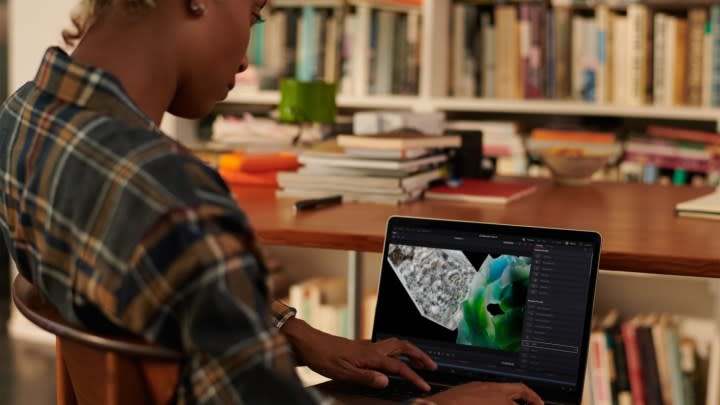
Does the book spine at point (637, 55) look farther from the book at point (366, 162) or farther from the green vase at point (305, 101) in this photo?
the book at point (366, 162)

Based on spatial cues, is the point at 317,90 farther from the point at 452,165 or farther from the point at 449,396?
the point at 449,396

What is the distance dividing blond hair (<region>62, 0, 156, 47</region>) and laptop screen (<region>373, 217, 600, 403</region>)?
1.71 feet

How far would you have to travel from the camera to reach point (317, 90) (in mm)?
2623

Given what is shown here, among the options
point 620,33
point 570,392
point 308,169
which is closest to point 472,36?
point 620,33

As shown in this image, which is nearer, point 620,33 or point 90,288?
point 90,288

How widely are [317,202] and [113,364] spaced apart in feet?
3.22

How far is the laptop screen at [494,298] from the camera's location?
128 centimetres

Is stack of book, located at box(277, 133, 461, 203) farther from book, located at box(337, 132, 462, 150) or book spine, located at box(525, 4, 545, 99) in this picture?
book spine, located at box(525, 4, 545, 99)

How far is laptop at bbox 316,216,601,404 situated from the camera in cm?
128

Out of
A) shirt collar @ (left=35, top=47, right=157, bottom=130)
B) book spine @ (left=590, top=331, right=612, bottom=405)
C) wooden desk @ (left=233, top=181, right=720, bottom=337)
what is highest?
shirt collar @ (left=35, top=47, right=157, bottom=130)

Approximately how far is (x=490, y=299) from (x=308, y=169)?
0.74 m

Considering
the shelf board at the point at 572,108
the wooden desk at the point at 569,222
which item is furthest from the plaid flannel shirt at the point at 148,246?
the shelf board at the point at 572,108

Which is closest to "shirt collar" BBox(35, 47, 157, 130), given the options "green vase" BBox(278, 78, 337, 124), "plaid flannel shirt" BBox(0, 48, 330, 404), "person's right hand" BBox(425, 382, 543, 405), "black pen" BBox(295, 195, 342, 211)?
"plaid flannel shirt" BBox(0, 48, 330, 404)

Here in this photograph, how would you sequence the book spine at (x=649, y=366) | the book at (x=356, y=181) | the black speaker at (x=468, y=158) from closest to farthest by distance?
1. the book at (x=356, y=181)
2. the black speaker at (x=468, y=158)
3. the book spine at (x=649, y=366)
